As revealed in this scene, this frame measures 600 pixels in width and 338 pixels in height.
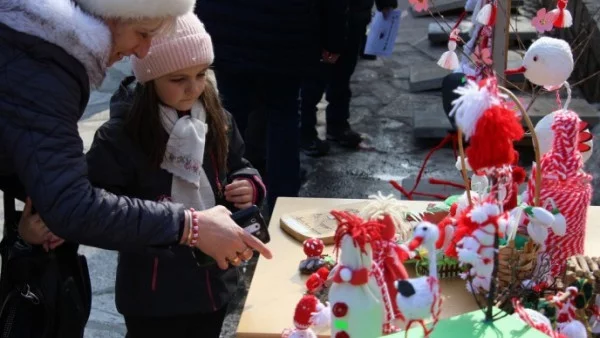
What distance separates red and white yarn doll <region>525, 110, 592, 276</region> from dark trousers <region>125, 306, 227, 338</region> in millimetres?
764

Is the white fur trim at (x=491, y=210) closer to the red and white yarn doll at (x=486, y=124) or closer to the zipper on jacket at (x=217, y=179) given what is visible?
the red and white yarn doll at (x=486, y=124)

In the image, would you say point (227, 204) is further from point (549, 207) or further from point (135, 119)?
point (549, 207)

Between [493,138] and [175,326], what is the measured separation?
3.21 ft

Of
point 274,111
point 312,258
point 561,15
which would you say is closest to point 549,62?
point 561,15

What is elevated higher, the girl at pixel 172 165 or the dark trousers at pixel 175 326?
the girl at pixel 172 165

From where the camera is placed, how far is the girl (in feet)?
5.78

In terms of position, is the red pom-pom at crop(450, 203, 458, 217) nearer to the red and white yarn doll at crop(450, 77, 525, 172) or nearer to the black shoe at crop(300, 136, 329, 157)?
the red and white yarn doll at crop(450, 77, 525, 172)

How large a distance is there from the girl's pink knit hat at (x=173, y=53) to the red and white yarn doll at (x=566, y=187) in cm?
76

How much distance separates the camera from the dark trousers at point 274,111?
10.1ft

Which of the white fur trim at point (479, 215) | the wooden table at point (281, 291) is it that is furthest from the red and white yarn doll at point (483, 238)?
the wooden table at point (281, 291)

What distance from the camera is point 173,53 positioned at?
1.77 m

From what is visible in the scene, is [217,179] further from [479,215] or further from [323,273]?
[479,215]

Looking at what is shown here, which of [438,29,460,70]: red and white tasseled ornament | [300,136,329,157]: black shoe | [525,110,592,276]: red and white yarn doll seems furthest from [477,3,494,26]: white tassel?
[300,136,329,157]: black shoe

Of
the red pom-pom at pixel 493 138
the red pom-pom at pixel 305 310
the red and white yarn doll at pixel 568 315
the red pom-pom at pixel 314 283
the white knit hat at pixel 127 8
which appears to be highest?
the white knit hat at pixel 127 8
